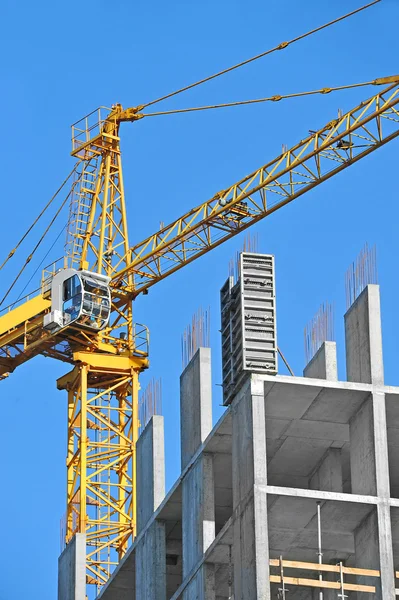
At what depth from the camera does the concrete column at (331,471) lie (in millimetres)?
36188

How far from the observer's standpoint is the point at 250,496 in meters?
32.9

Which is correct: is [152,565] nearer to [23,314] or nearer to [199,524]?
[199,524]

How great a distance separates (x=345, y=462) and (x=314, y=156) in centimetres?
3048

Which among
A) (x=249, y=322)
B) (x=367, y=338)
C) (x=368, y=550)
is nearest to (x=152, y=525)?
(x=249, y=322)

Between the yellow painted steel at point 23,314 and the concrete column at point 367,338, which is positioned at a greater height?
the yellow painted steel at point 23,314

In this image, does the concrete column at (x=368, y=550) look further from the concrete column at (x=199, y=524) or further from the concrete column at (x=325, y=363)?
the concrete column at (x=199, y=524)

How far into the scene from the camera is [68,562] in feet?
145

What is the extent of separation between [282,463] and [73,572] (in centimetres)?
853

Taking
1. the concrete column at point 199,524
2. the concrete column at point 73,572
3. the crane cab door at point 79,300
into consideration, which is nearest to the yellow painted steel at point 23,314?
the crane cab door at point 79,300

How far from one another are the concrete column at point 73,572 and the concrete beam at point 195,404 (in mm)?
7058

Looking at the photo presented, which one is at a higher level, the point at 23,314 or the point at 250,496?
the point at 23,314

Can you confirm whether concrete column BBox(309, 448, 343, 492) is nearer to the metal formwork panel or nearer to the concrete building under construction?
the concrete building under construction

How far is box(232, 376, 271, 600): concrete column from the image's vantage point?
105ft

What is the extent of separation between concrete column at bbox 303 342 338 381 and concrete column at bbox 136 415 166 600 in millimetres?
5599
